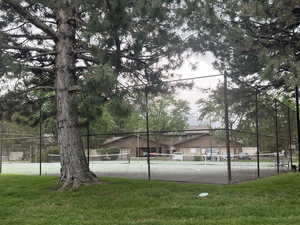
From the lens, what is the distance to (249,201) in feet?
18.2

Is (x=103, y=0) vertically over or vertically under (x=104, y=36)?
over

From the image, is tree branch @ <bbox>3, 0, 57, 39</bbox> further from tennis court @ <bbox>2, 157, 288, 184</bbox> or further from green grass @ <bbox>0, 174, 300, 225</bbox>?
tennis court @ <bbox>2, 157, 288, 184</bbox>

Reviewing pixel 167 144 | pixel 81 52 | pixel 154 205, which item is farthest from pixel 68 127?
pixel 167 144

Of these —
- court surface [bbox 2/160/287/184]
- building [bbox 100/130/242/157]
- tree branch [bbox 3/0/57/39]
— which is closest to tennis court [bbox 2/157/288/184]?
court surface [bbox 2/160/287/184]

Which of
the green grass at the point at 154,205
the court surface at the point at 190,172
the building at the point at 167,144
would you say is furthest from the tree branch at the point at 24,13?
the building at the point at 167,144

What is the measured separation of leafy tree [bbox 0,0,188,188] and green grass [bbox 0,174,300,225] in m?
1.00

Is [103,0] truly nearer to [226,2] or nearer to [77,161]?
[226,2]

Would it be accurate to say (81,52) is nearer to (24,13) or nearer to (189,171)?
(24,13)

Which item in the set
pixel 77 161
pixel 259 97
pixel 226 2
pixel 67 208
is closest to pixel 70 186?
pixel 77 161

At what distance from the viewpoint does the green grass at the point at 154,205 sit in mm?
4613

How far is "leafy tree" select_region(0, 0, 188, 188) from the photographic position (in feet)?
19.7

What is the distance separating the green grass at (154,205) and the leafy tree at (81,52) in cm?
100

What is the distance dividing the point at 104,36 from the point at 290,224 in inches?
170

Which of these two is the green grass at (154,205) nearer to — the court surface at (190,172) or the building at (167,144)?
the court surface at (190,172)
